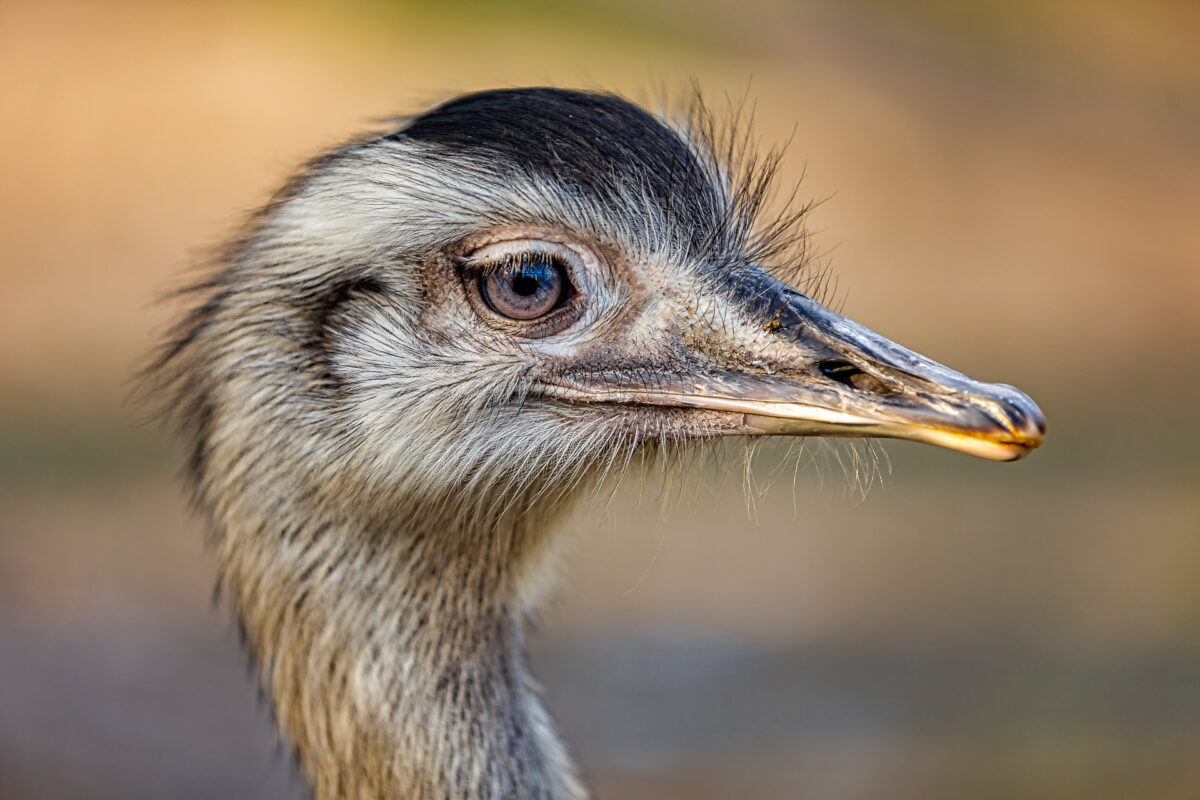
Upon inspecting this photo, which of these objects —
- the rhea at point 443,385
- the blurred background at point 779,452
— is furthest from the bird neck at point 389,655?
the blurred background at point 779,452

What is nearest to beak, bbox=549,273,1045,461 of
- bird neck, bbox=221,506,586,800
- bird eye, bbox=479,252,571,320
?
bird eye, bbox=479,252,571,320

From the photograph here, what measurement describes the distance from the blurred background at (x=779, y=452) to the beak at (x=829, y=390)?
0.42 metres

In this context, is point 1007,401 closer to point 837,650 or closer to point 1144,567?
point 837,650

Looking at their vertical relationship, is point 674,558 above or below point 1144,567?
below

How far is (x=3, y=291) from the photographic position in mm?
5617

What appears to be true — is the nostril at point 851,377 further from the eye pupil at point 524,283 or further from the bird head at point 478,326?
the eye pupil at point 524,283

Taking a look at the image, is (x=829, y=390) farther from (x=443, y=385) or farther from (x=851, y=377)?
(x=443, y=385)

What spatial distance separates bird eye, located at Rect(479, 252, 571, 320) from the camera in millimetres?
1747

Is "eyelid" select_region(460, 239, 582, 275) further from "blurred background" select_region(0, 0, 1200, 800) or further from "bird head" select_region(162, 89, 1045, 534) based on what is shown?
"blurred background" select_region(0, 0, 1200, 800)

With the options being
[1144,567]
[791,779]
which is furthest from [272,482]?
[1144,567]

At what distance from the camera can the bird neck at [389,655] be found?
5.86ft

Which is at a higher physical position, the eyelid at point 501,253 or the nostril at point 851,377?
the eyelid at point 501,253

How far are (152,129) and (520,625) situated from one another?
501 cm

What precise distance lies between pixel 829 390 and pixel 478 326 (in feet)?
1.58
